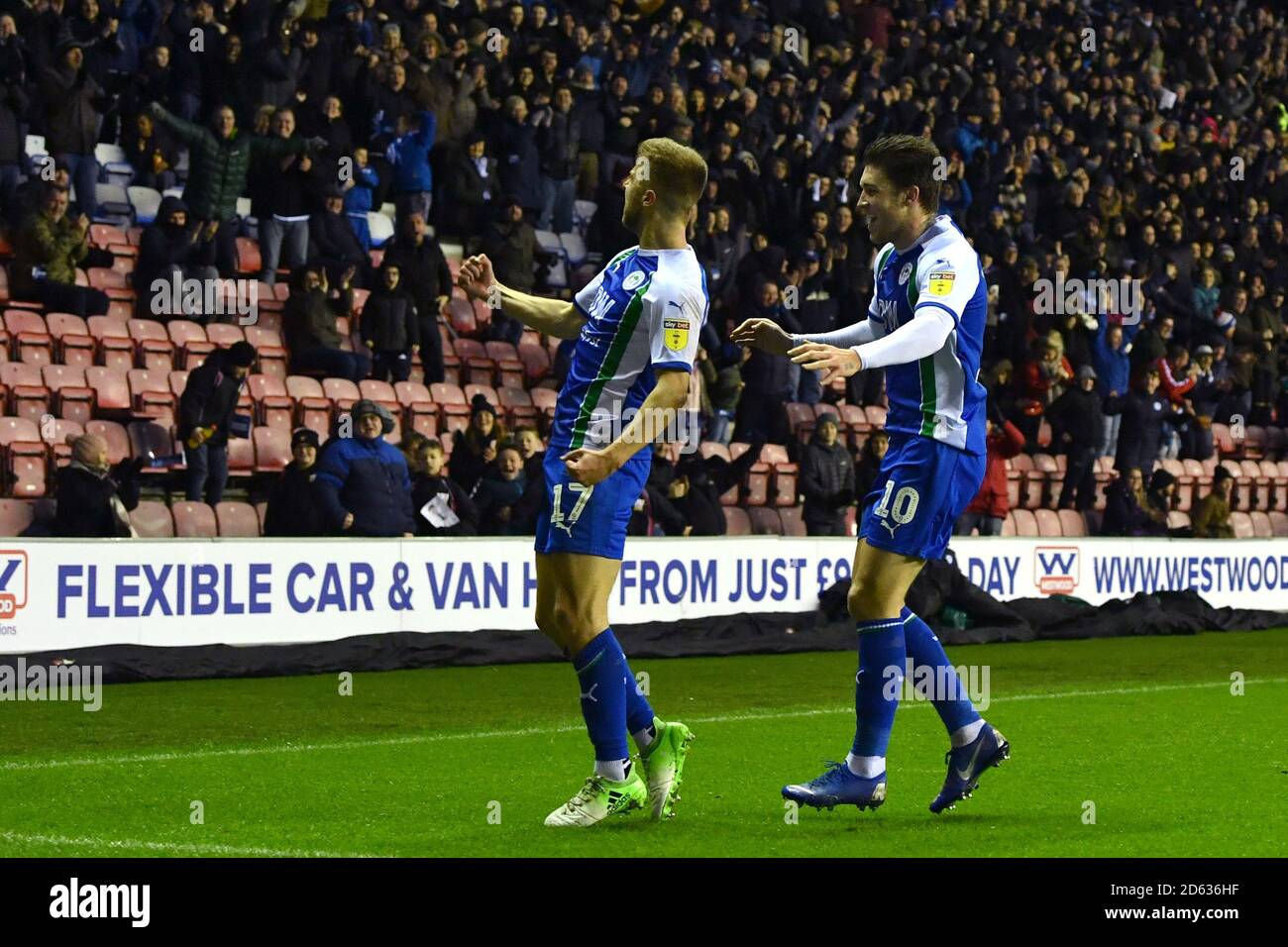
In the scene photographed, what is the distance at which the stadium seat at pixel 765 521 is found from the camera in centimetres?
1736

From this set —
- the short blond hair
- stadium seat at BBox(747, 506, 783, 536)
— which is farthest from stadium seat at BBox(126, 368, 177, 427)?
the short blond hair

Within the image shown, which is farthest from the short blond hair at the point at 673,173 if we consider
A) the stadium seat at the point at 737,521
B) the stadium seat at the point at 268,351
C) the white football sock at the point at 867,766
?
the stadium seat at the point at 737,521

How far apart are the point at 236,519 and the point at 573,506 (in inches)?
346

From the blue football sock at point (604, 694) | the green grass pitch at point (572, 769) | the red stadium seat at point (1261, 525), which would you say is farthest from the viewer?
the red stadium seat at point (1261, 525)

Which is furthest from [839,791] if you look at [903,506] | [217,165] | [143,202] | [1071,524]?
[1071,524]

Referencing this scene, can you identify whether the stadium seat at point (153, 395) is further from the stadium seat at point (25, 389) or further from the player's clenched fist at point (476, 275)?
the player's clenched fist at point (476, 275)

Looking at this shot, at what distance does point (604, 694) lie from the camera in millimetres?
6117

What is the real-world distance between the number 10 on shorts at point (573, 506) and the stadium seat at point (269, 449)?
962 cm

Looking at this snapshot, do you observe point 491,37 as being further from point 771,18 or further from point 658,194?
point 658,194

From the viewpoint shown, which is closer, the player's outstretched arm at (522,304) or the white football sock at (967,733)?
the white football sock at (967,733)

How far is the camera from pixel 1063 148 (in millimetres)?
25734

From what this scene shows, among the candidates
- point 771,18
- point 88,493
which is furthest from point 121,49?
point 771,18

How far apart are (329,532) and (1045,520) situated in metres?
8.75

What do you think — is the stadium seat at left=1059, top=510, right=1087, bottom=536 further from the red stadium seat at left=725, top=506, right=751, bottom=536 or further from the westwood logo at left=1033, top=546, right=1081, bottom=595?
the red stadium seat at left=725, top=506, right=751, bottom=536
